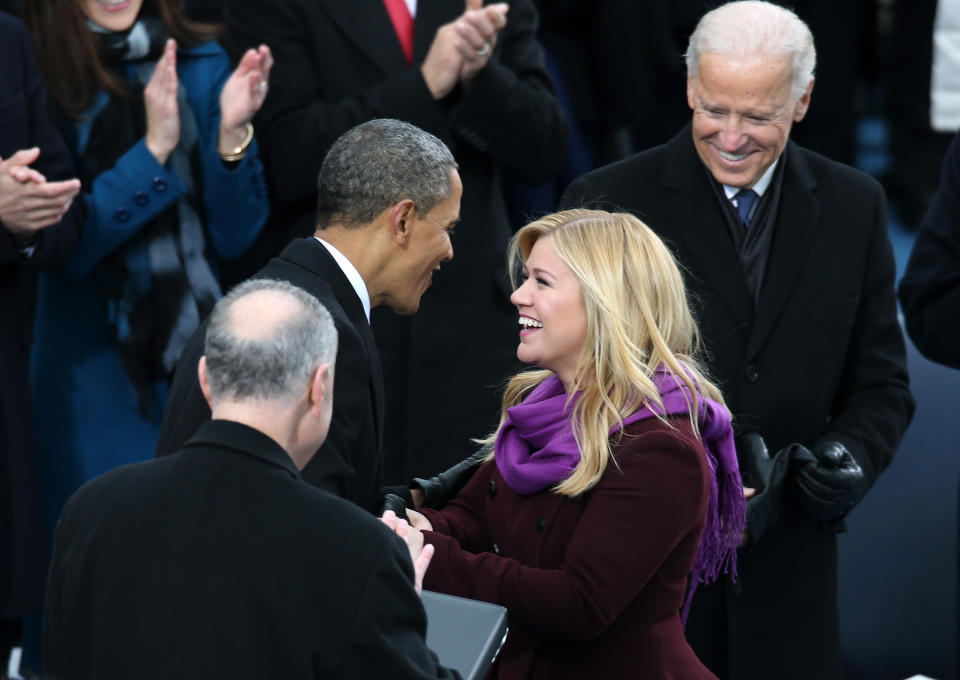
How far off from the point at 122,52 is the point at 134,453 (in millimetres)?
1082

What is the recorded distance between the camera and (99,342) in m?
4.03

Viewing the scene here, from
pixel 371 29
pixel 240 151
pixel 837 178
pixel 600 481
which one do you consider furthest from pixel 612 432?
pixel 371 29

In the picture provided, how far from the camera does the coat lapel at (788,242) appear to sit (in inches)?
132

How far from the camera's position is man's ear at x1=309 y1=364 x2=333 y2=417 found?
2.19m

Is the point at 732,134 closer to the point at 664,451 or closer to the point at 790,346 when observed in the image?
the point at 790,346

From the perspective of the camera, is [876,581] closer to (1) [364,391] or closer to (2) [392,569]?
(1) [364,391]

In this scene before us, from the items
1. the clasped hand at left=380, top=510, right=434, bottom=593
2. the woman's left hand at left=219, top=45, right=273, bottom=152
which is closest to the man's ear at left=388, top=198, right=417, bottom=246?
the clasped hand at left=380, top=510, right=434, bottom=593

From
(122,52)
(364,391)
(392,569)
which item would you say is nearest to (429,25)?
(122,52)

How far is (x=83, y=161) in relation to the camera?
12.9ft

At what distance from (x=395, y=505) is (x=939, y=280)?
4.82 feet

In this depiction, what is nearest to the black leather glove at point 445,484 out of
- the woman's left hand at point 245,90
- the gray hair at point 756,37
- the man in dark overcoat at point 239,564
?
the man in dark overcoat at point 239,564

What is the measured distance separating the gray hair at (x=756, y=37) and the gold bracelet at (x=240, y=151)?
1218mm

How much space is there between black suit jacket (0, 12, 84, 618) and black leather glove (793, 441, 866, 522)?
1893 millimetres

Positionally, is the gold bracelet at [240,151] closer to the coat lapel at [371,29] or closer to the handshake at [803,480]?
the coat lapel at [371,29]
